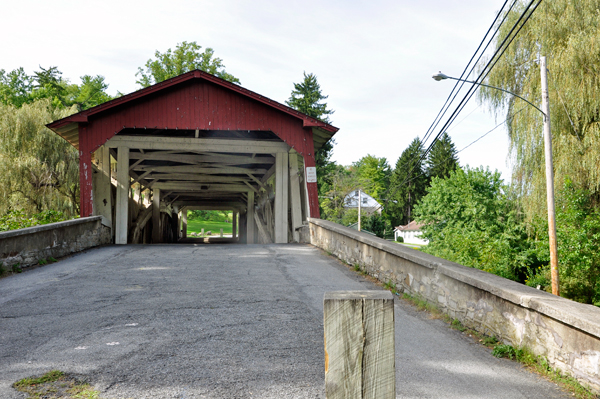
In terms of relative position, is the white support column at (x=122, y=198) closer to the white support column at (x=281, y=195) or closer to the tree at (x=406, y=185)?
the white support column at (x=281, y=195)

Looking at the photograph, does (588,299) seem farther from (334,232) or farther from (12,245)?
(12,245)

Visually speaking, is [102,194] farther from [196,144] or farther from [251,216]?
[251,216]

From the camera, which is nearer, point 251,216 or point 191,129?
point 191,129

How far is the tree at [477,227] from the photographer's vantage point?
22.4 m

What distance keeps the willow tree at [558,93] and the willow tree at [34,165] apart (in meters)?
19.0

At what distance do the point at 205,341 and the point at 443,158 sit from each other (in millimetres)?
61461

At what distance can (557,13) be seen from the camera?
46.2 ft

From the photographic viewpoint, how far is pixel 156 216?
2230 cm

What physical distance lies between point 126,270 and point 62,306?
245cm

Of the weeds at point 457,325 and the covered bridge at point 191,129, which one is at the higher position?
the covered bridge at point 191,129

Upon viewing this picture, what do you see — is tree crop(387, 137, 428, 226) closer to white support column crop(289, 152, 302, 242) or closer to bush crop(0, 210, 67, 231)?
white support column crop(289, 152, 302, 242)

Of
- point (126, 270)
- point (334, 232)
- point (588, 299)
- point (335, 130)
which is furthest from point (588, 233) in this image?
point (126, 270)

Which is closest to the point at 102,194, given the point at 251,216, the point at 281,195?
the point at 281,195

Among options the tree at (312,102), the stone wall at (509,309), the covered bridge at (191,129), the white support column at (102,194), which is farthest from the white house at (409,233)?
the stone wall at (509,309)
